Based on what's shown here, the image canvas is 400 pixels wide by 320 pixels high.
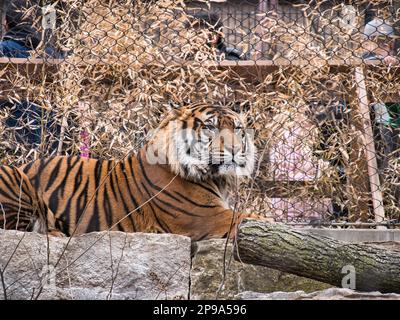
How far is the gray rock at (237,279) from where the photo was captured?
3477 millimetres

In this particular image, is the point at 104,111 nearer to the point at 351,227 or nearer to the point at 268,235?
the point at 351,227

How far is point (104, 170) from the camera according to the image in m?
4.32

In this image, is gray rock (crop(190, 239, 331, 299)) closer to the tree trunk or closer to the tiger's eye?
the tree trunk

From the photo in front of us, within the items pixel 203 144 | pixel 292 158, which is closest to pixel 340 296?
pixel 203 144

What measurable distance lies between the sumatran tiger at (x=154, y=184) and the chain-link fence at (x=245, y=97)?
3.00 feet

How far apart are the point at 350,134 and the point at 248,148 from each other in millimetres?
1283

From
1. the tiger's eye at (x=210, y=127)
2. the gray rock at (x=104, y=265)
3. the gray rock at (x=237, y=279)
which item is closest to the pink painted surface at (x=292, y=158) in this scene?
the tiger's eye at (x=210, y=127)

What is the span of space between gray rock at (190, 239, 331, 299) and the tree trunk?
0.39 m

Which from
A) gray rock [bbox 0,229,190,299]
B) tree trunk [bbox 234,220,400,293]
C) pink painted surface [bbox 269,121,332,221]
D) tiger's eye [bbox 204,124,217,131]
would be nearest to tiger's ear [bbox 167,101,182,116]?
tiger's eye [bbox 204,124,217,131]

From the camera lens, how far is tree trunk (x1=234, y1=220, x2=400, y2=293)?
3059 millimetres

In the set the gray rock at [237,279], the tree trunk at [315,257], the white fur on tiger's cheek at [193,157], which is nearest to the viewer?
the tree trunk at [315,257]

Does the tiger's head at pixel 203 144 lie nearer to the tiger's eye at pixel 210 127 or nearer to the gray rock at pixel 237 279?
the tiger's eye at pixel 210 127
